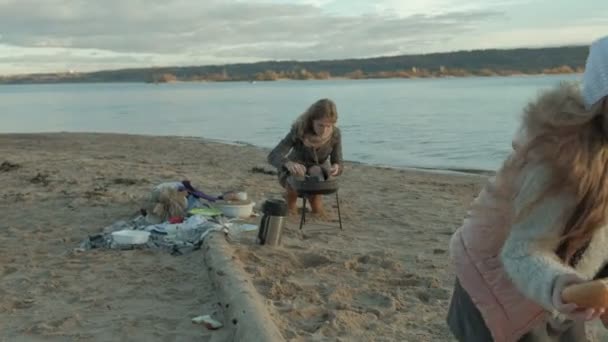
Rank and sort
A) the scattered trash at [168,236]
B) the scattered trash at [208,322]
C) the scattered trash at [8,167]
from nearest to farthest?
the scattered trash at [208,322]
the scattered trash at [168,236]
the scattered trash at [8,167]

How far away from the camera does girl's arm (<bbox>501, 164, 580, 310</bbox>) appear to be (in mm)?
1853

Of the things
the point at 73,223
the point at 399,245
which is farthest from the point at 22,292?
the point at 399,245

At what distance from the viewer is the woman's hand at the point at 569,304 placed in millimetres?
1656

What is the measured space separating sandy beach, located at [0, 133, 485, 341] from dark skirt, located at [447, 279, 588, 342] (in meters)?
1.65

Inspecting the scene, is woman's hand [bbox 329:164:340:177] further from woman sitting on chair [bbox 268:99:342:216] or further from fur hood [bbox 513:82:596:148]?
fur hood [bbox 513:82:596:148]

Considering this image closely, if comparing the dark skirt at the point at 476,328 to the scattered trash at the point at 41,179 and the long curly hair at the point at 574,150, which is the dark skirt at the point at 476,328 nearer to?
the long curly hair at the point at 574,150

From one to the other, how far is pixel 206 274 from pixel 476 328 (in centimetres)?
320

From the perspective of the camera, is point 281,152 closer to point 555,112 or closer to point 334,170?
point 334,170

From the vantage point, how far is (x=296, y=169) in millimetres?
7219

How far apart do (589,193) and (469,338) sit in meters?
0.79

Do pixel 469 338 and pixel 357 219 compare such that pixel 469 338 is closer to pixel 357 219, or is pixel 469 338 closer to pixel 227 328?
pixel 227 328

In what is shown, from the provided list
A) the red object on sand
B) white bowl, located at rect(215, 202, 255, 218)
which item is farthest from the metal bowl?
the red object on sand

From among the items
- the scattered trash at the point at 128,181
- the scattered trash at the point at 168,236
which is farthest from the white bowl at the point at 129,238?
the scattered trash at the point at 128,181

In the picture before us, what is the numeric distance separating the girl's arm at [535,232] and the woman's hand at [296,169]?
5.29 meters
